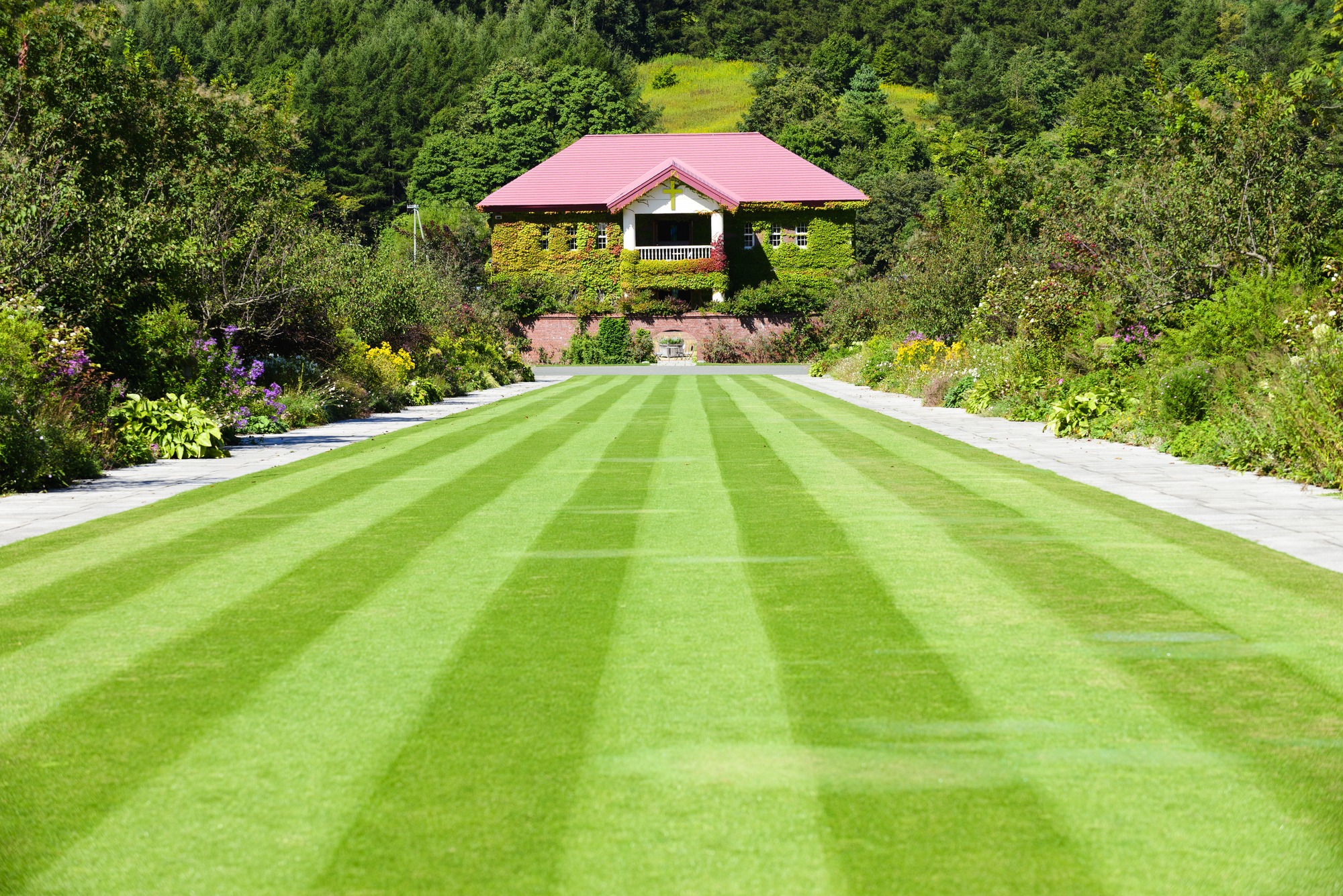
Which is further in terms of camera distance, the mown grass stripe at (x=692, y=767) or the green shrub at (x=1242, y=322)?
the green shrub at (x=1242, y=322)

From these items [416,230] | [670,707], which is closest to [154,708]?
[670,707]

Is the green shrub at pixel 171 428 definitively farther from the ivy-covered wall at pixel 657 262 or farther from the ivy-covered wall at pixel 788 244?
the ivy-covered wall at pixel 788 244

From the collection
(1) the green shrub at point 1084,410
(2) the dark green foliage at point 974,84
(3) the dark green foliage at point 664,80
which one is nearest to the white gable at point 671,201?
(2) the dark green foliage at point 974,84

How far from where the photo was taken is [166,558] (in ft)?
30.0

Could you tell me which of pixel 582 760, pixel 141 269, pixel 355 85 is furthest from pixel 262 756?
pixel 355 85

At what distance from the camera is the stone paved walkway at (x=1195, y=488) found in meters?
9.81

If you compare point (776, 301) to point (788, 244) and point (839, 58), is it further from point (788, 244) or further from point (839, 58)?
point (839, 58)

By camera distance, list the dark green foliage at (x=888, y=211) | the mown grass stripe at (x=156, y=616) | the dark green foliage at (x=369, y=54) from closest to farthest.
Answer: the mown grass stripe at (x=156, y=616)
the dark green foliage at (x=888, y=211)
the dark green foliage at (x=369, y=54)

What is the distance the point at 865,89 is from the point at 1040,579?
4442 inches

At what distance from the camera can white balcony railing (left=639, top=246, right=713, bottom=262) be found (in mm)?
66062

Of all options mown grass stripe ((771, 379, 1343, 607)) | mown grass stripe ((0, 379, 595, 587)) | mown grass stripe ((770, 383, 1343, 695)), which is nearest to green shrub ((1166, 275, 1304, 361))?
mown grass stripe ((771, 379, 1343, 607))

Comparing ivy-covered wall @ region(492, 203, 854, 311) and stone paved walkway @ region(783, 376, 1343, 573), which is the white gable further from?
stone paved walkway @ region(783, 376, 1343, 573)

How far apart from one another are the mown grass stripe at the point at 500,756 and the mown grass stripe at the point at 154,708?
→ 88 cm

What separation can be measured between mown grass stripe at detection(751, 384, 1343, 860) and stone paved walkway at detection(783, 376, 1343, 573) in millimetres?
1563
